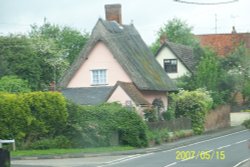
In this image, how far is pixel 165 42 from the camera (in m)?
66.6

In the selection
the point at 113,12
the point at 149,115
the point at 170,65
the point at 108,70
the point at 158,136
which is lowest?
the point at 158,136

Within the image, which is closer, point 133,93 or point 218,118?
point 133,93

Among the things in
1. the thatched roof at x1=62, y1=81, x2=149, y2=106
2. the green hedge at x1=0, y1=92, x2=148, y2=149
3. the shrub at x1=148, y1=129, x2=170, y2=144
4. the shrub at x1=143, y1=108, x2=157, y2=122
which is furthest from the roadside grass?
the thatched roof at x1=62, y1=81, x2=149, y2=106

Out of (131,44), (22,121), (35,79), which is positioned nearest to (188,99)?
(131,44)

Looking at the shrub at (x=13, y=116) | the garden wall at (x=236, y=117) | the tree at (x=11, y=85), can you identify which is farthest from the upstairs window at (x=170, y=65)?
the shrub at (x=13, y=116)

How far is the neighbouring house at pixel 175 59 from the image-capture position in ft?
214

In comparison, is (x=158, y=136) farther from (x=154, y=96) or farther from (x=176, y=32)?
(x=176, y=32)

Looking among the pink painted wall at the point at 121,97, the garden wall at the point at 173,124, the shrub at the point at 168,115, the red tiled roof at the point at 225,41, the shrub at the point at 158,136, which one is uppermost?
the red tiled roof at the point at 225,41

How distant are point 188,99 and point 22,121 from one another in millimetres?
19653

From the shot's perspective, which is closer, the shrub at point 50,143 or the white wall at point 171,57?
the shrub at point 50,143

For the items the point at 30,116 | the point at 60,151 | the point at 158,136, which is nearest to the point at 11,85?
the point at 30,116

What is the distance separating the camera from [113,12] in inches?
2164

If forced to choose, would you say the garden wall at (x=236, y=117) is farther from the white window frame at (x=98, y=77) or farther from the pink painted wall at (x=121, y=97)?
the pink painted wall at (x=121, y=97)

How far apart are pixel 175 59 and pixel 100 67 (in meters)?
17.8
